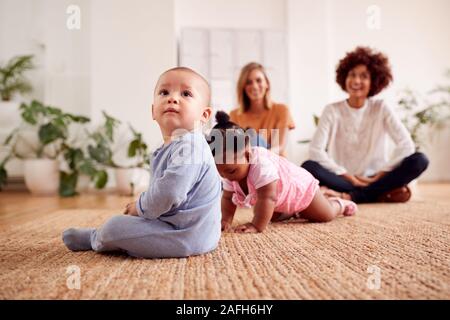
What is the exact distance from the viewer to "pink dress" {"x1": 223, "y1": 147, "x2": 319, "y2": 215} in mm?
1508

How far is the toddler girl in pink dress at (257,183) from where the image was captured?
1.45 metres

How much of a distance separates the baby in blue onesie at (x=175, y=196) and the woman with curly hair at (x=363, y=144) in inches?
60.3

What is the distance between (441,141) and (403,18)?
1.39 metres

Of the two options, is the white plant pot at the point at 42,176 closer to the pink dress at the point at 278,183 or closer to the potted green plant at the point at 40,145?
the potted green plant at the point at 40,145

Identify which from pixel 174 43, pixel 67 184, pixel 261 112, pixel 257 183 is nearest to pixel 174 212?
pixel 257 183

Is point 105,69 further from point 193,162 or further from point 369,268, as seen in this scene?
point 369,268

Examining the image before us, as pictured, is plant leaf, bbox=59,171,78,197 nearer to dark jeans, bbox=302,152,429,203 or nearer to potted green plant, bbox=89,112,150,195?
potted green plant, bbox=89,112,150,195

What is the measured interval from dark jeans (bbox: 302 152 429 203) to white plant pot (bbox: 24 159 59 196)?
7.54 ft

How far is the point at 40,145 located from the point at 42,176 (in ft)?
1.24

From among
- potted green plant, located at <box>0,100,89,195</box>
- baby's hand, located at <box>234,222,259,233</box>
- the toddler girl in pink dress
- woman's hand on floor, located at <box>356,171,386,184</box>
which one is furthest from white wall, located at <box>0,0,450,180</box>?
baby's hand, located at <box>234,222,259,233</box>

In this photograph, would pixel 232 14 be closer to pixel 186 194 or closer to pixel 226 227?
pixel 226 227

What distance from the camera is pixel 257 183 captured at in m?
1.50

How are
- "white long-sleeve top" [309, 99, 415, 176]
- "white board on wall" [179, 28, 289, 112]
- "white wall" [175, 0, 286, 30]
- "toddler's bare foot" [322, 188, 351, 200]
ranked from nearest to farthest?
1. "toddler's bare foot" [322, 188, 351, 200]
2. "white long-sleeve top" [309, 99, 415, 176]
3. "white board on wall" [179, 28, 289, 112]
4. "white wall" [175, 0, 286, 30]

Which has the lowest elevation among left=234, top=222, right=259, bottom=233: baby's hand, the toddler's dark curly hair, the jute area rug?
left=234, top=222, right=259, bottom=233: baby's hand
